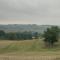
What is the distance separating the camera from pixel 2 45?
7.04ft

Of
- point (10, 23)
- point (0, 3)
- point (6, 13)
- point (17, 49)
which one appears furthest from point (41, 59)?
point (0, 3)

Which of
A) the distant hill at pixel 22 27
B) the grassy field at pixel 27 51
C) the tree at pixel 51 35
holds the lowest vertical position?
the grassy field at pixel 27 51

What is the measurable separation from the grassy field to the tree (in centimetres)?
7

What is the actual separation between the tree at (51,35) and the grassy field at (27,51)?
0.07 meters

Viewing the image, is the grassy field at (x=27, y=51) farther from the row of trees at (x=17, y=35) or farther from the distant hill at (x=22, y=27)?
the distant hill at (x=22, y=27)

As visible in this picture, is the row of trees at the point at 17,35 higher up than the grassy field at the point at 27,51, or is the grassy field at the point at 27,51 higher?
the row of trees at the point at 17,35

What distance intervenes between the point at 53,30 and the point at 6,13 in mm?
691

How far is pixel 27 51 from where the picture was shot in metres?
2.13

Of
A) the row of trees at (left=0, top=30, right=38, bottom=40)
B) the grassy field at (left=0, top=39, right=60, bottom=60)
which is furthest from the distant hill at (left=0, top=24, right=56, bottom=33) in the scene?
the grassy field at (left=0, top=39, right=60, bottom=60)

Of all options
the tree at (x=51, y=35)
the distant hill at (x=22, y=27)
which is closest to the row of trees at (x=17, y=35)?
the distant hill at (x=22, y=27)

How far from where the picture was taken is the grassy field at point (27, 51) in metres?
2.10

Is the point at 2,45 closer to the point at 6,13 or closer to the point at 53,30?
the point at 6,13

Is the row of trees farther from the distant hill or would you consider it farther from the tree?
the tree

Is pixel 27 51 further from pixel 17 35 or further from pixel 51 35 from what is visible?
pixel 51 35
